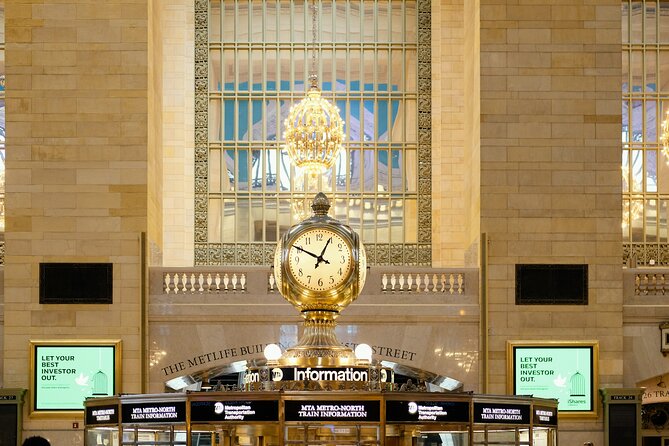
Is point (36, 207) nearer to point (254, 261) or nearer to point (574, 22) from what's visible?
point (254, 261)

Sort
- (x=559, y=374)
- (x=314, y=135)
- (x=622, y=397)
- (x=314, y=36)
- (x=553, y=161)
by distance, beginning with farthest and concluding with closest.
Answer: (x=314, y=36), (x=314, y=135), (x=553, y=161), (x=559, y=374), (x=622, y=397)

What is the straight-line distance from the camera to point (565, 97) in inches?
875

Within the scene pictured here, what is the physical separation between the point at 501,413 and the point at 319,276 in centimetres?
108

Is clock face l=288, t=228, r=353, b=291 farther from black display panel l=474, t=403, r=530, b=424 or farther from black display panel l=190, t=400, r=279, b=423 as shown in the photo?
black display panel l=474, t=403, r=530, b=424

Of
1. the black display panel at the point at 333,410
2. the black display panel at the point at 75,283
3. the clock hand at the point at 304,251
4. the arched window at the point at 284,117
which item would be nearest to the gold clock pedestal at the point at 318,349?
the clock hand at the point at 304,251

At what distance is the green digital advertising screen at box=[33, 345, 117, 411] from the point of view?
21438mm

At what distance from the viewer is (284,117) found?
27828 millimetres

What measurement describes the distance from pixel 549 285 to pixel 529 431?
15.6 metres

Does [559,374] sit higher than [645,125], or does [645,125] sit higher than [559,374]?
[645,125]

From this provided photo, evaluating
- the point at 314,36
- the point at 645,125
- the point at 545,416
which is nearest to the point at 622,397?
the point at 645,125

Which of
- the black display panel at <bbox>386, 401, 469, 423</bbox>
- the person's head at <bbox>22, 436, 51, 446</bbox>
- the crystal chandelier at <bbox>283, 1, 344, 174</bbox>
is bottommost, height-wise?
the person's head at <bbox>22, 436, 51, 446</bbox>

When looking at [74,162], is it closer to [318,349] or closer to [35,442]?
[35,442]

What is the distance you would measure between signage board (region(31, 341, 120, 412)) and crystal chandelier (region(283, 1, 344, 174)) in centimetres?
546

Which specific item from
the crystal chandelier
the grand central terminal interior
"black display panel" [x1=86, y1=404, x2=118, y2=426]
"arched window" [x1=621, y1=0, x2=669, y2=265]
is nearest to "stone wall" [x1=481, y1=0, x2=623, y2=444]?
the grand central terminal interior
